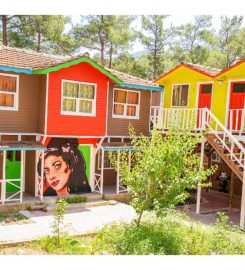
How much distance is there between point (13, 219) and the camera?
1233 centimetres

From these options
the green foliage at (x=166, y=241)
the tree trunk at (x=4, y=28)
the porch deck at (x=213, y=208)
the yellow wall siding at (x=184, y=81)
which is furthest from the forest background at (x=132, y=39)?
the green foliage at (x=166, y=241)

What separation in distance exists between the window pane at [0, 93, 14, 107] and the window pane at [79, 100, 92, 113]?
285 centimetres

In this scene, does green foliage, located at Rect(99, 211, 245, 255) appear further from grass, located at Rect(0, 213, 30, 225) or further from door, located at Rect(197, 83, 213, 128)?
door, located at Rect(197, 83, 213, 128)

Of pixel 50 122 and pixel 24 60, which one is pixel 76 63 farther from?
pixel 50 122

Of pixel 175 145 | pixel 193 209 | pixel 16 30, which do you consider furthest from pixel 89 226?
pixel 16 30

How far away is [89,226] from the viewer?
1202 centimetres

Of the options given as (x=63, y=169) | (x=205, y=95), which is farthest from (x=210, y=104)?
(x=63, y=169)

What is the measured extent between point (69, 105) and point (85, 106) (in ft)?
2.66

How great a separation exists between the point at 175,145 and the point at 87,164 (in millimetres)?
7495

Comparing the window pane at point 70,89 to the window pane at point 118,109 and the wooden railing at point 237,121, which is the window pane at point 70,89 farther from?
the wooden railing at point 237,121

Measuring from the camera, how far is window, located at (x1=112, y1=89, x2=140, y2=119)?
17766 millimetres

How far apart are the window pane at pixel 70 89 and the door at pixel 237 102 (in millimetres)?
7061

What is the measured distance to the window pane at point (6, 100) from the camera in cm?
1409
